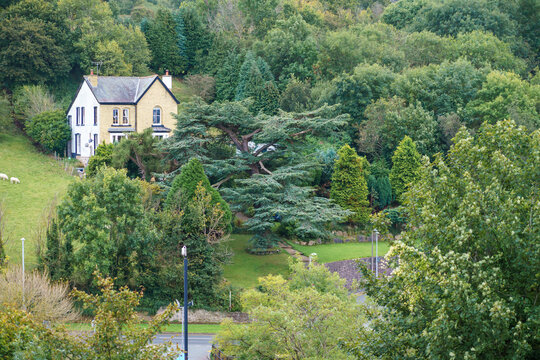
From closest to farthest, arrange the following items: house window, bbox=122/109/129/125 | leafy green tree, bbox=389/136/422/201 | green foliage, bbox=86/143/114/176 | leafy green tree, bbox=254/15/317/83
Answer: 1. green foliage, bbox=86/143/114/176
2. leafy green tree, bbox=389/136/422/201
3. house window, bbox=122/109/129/125
4. leafy green tree, bbox=254/15/317/83

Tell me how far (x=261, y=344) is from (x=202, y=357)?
792 centimetres

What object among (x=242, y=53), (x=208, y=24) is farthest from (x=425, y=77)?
(x=208, y=24)

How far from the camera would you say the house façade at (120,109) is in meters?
66.2

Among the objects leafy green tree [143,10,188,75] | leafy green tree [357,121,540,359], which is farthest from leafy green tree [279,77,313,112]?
leafy green tree [357,121,540,359]

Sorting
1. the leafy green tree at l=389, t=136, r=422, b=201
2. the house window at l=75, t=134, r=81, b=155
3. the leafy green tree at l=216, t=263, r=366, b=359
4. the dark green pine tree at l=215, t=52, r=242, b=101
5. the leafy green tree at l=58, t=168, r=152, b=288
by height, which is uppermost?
the dark green pine tree at l=215, t=52, r=242, b=101

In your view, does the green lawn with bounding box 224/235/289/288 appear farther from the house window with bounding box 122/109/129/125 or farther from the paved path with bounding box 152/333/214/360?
the house window with bounding box 122/109/129/125

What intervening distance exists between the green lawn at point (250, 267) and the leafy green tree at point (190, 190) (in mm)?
2159

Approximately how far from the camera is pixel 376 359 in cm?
1812

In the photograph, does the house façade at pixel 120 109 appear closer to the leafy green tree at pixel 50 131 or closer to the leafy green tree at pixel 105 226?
the leafy green tree at pixel 50 131

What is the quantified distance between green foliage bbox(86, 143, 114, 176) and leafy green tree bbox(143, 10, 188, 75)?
1491 inches

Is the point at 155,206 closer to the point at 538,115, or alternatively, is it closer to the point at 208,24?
the point at 538,115

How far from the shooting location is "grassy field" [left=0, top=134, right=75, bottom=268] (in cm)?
4650

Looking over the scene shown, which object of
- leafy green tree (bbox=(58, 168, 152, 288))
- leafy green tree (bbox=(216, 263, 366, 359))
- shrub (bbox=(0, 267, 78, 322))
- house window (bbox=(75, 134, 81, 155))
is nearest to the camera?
leafy green tree (bbox=(216, 263, 366, 359))

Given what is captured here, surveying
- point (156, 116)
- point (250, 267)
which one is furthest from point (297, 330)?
point (156, 116)
